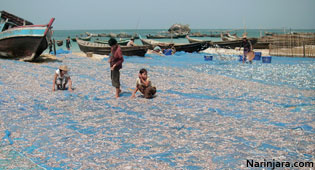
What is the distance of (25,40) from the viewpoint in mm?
16953

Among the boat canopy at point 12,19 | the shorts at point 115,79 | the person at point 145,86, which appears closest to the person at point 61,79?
the shorts at point 115,79

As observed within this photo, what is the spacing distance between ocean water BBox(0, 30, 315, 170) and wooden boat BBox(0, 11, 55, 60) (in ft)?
20.9

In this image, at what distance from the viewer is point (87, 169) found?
417cm

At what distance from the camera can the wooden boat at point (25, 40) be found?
661 inches

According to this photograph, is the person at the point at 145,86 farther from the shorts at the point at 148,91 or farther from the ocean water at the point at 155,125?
the ocean water at the point at 155,125

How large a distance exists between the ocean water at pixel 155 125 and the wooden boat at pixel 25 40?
6.38 m

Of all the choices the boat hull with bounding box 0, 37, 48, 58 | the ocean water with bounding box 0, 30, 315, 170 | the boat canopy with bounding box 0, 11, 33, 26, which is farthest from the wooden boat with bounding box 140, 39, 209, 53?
the ocean water with bounding box 0, 30, 315, 170

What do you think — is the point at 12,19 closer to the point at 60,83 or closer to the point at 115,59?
the point at 60,83

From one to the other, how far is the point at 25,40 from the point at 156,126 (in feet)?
44.0

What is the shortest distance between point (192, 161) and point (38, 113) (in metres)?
4.12

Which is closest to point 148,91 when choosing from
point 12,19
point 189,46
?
point 12,19

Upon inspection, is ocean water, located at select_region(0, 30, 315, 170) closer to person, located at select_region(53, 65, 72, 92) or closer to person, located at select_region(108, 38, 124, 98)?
person, located at select_region(53, 65, 72, 92)

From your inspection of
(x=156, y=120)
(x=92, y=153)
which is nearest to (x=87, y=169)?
(x=92, y=153)

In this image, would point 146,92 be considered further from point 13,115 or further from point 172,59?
point 172,59
